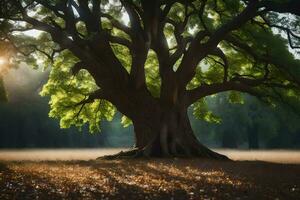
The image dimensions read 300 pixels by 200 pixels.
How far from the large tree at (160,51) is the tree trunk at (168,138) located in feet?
0.20

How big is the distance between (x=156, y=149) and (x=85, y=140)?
206 feet

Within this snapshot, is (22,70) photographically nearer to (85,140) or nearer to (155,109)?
(85,140)

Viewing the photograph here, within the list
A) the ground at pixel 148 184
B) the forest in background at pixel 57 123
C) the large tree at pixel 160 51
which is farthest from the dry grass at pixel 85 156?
the forest in background at pixel 57 123

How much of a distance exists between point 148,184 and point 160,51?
55.3 ft

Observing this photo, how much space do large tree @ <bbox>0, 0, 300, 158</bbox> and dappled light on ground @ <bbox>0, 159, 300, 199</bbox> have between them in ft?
31.0

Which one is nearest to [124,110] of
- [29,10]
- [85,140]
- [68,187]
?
[29,10]

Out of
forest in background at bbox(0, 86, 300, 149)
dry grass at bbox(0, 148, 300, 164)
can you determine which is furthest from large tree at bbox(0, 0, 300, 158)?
forest in background at bbox(0, 86, 300, 149)

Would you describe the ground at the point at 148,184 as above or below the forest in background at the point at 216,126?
below

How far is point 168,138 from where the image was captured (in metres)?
28.0

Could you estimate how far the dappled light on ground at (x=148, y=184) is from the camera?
1223 centimetres

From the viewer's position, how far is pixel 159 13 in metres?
28.7

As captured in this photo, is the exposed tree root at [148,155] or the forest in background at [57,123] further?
the forest in background at [57,123]

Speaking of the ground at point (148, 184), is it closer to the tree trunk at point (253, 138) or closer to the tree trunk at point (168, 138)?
the tree trunk at point (168, 138)

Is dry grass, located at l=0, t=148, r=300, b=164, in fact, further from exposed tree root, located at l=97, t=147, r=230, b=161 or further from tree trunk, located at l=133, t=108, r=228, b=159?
tree trunk, located at l=133, t=108, r=228, b=159
